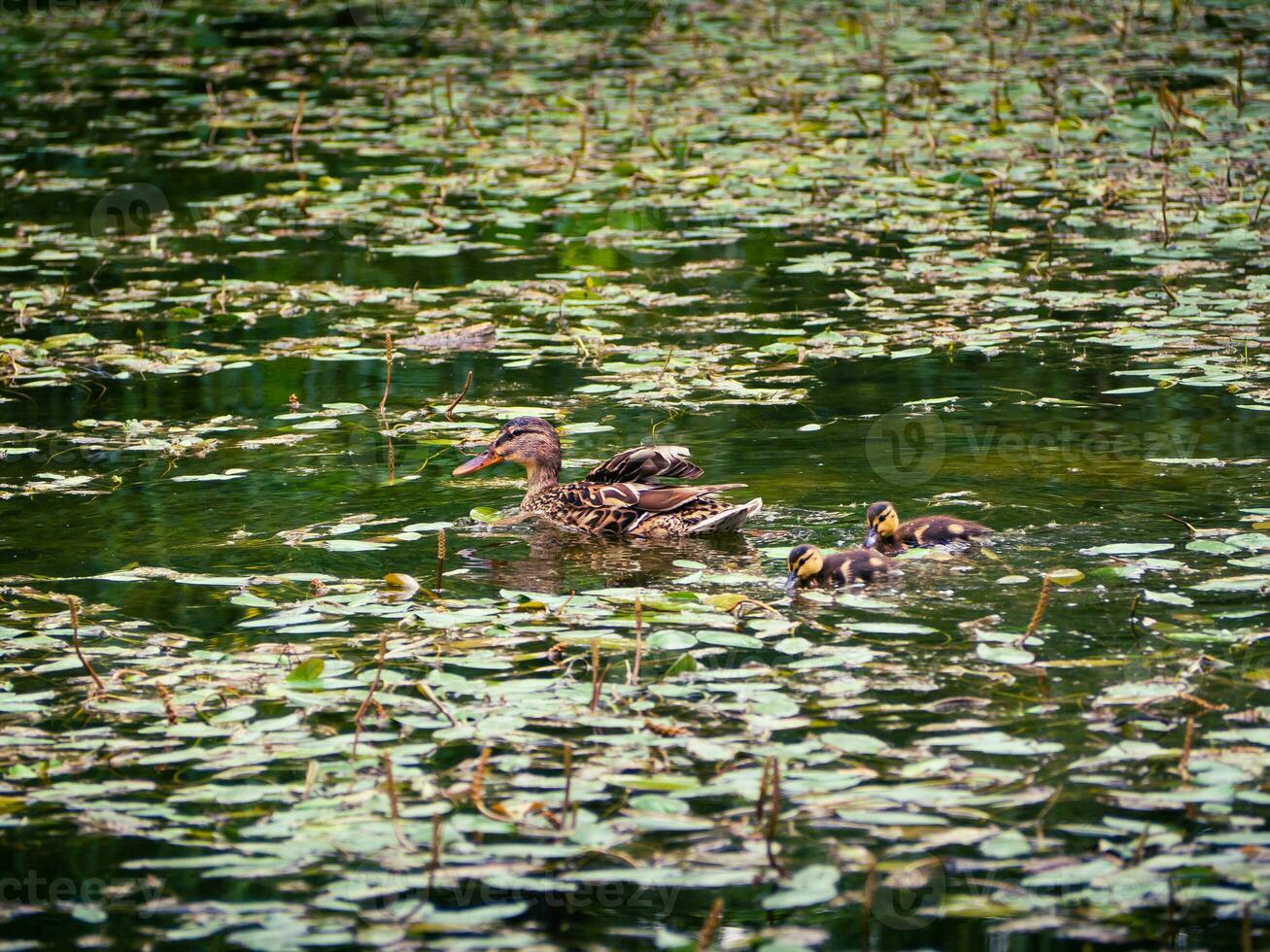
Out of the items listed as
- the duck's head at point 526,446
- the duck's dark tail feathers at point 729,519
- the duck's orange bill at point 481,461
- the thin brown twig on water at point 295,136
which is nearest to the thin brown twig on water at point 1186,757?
the duck's dark tail feathers at point 729,519

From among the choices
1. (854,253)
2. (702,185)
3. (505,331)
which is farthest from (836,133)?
(505,331)

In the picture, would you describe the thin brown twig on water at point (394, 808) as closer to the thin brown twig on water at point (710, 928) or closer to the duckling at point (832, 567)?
the thin brown twig on water at point (710, 928)

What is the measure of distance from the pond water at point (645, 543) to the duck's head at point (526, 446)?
8.5 inches

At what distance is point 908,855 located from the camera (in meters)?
4.01

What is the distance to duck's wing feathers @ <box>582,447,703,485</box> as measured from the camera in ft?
22.6

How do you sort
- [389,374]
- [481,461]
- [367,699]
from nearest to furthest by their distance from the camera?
[367,699] → [481,461] → [389,374]

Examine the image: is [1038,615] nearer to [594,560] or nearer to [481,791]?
[481,791]

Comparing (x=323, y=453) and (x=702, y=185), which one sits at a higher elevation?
(x=702, y=185)

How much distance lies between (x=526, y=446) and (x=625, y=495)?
58cm

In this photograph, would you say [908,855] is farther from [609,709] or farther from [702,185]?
[702,185]

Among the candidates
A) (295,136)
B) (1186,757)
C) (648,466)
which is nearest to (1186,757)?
(1186,757)

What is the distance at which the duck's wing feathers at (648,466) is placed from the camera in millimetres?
6891

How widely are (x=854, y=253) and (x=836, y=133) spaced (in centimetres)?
325

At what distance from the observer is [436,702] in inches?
190
